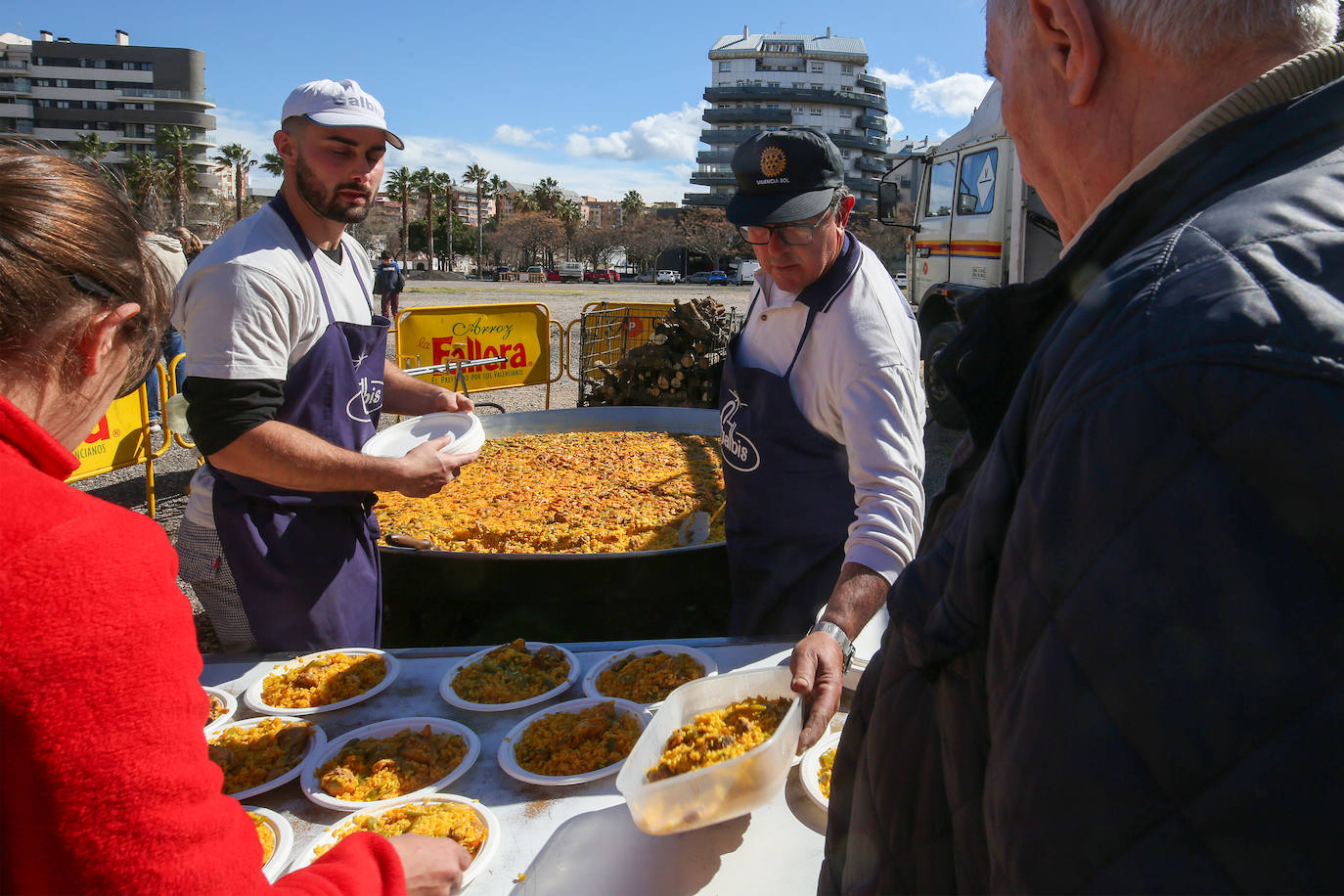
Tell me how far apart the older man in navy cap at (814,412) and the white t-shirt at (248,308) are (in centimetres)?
141

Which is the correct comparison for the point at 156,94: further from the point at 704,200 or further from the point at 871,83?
the point at 871,83

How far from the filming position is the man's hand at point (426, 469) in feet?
8.51

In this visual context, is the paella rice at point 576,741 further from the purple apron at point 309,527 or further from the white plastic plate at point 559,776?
the purple apron at point 309,527

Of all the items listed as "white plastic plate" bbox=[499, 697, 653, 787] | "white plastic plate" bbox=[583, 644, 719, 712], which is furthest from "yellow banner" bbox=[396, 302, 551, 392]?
"white plastic plate" bbox=[499, 697, 653, 787]

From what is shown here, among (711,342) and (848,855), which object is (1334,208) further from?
(711,342)

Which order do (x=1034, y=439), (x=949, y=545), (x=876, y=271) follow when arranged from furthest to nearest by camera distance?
1. (x=876, y=271)
2. (x=949, y=545)
3. (x=1034, y=439)

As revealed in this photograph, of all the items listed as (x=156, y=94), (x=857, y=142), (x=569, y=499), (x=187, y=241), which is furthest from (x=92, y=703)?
(x=156, y=94)

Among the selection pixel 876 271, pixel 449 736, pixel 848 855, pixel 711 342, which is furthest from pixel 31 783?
pixel 711 342

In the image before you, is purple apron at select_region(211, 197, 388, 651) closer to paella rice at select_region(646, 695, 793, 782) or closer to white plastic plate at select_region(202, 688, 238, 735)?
white plastic plate at select_region(202, 688, 238, 735)

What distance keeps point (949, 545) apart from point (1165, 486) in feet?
1.18

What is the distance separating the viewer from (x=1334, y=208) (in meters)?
0.66

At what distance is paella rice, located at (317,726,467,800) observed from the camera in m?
1.78

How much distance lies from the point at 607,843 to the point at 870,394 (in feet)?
4.49

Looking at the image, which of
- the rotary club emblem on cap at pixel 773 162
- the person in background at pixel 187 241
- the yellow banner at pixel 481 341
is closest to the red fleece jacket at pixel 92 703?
the rotary club emblem on cap at pixel 773 162
